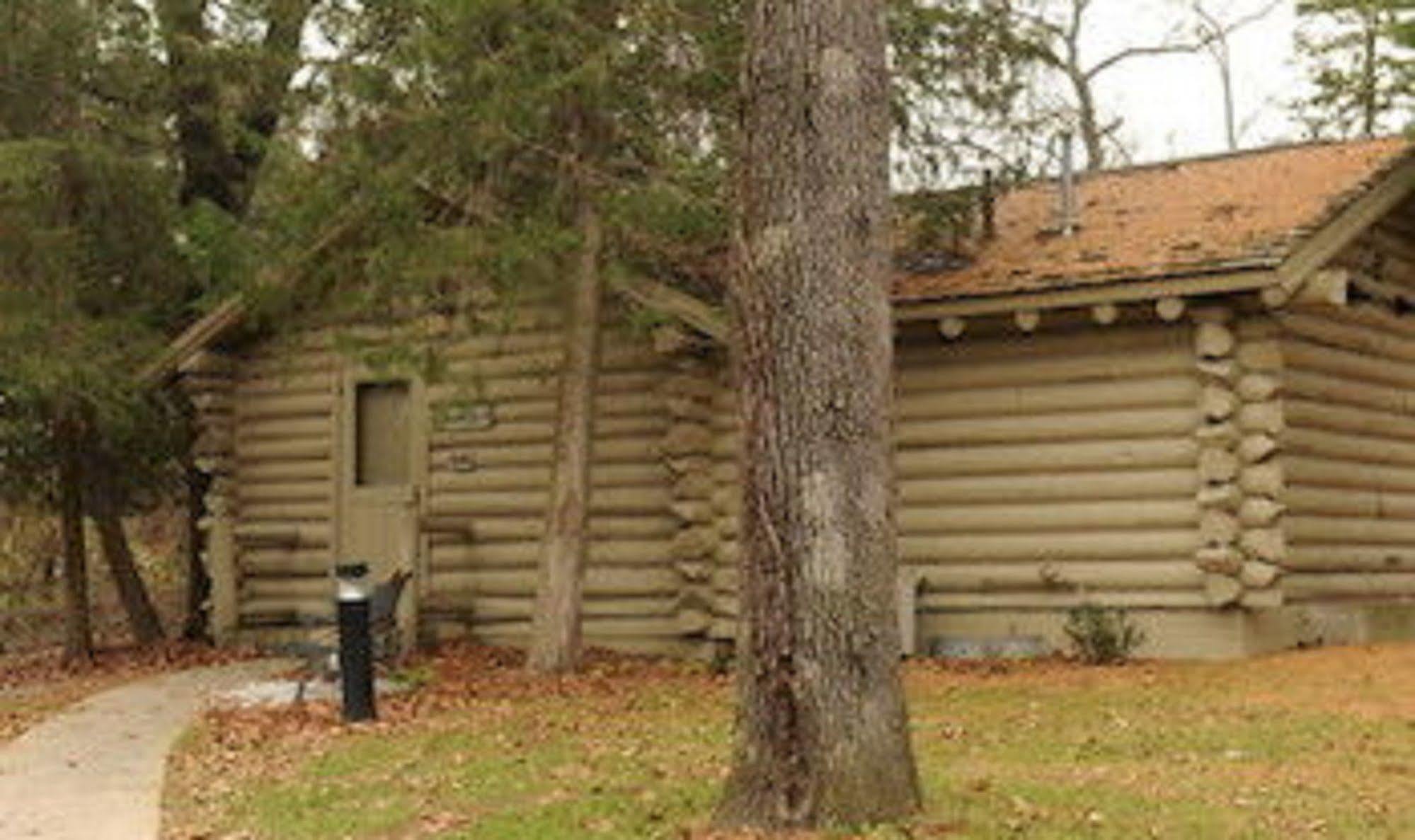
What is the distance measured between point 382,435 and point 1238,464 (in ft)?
31.7

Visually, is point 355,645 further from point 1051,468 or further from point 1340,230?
point 1340,230

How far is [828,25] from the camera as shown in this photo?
348 inches

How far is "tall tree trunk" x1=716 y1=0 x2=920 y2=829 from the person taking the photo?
838 centimetres

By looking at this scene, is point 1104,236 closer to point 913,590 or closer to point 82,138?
point 913,590

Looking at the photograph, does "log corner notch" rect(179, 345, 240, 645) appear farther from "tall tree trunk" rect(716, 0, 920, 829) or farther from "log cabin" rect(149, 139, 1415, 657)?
"tall tree trunk" rect(716, 0, 920, 829)

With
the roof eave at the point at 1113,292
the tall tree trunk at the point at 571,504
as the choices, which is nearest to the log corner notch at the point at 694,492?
the tall tree trunk at the point at 571,504

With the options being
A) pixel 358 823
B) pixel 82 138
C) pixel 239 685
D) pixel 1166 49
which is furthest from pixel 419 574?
pixel 1166 49

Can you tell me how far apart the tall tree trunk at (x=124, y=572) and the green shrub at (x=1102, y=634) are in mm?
12219

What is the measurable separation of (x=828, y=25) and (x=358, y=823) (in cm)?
466

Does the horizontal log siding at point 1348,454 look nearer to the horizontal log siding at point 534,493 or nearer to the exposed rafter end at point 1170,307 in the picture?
the exposed rafter end at point 1170,307

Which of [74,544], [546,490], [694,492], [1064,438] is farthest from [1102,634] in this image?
[74,544]

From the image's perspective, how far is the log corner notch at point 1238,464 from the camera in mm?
14758

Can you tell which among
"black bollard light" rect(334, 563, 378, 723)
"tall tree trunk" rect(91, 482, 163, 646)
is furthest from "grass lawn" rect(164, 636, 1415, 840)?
"tall tree trunk" rect(91, 482, 163, 646)

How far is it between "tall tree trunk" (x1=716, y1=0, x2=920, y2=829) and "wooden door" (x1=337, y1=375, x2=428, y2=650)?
11.6 meters
